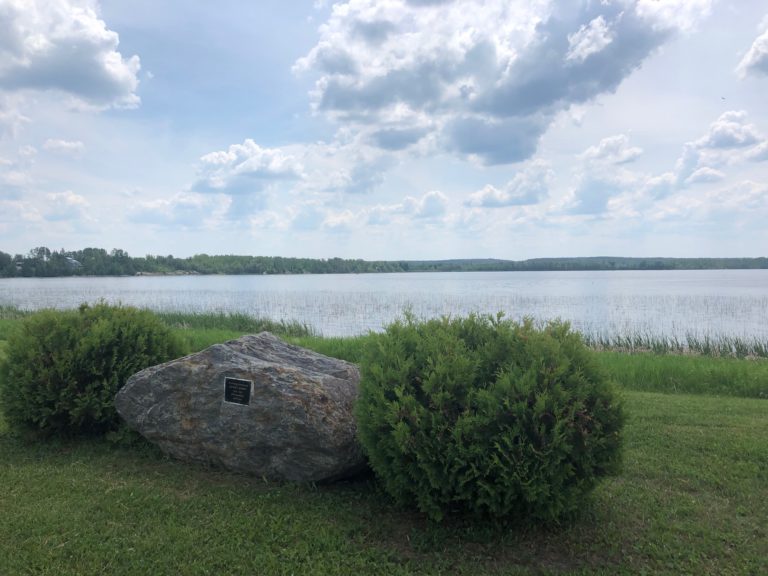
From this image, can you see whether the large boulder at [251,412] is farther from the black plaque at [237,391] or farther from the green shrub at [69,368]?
the green shrub at [69,368]

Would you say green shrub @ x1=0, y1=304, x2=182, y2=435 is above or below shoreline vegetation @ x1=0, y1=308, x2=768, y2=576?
above

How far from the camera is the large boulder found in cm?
526

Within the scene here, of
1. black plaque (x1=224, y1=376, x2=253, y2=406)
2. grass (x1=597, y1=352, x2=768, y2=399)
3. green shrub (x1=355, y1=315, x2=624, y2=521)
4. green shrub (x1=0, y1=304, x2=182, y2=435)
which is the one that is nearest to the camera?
green shrub (x1=355, y1=315, x2=624, y2=521)

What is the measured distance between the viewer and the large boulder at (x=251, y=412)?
5262mm

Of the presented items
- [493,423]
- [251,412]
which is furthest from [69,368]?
[493,423]

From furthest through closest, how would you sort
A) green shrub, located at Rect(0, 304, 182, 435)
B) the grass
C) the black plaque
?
the grass, green shrub, located at Rect(0, 304, 182, 435), the black plaque

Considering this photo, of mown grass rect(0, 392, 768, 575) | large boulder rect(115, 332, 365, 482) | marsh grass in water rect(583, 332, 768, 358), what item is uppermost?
large boulder rect(115, 332, 365, 482)

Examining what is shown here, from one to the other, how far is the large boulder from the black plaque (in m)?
0.01

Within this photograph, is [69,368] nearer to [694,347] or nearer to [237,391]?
[237,391]

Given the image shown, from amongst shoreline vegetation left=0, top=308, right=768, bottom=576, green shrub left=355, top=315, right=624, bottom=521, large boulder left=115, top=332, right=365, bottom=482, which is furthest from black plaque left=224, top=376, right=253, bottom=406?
green shrub left=355, top=315, right=624, bottom=521

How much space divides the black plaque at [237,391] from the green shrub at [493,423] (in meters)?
1.45

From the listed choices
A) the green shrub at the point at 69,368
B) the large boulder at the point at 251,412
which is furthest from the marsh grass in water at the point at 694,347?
the green shrub at the point at 69,368

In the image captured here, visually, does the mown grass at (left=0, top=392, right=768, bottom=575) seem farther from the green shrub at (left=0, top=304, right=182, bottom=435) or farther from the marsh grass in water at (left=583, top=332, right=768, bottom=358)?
the marsh grass in water at (left=583, top=332, right=768, bottom=358)

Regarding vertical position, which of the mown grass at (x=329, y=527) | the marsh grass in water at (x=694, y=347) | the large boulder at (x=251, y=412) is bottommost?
the marsh grass in water at (x=694, y=347)
